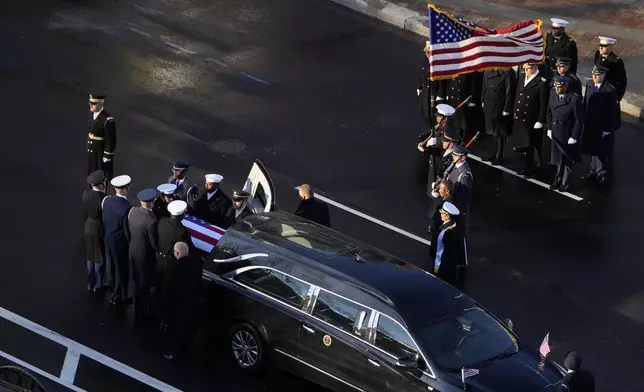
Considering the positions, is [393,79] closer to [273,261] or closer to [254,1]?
[254,1]

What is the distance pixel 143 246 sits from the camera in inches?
536

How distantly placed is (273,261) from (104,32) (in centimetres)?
1007

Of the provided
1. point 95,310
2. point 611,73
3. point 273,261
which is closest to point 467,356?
point 273,261

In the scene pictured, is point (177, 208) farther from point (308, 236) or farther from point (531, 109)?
point (531, 109)

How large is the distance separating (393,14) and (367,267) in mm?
11030

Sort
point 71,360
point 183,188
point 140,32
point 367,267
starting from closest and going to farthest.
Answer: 1. point 367,267
2. point 71,360
3. point 183,188
4. point 140,32

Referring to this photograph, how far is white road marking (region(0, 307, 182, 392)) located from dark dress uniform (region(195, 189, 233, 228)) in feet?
7.12

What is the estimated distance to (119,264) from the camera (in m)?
14.1

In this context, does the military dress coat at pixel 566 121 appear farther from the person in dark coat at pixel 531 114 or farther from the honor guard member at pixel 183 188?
the honor guard member at pixel 183 188

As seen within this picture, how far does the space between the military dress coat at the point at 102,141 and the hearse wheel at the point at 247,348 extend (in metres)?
4.15

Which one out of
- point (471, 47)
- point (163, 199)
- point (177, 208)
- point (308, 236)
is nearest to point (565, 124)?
point (471, 47)

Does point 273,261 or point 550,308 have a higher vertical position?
point 273,261

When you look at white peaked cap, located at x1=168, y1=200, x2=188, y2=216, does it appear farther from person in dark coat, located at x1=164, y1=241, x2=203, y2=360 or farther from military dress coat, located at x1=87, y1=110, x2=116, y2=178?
military dress coat, located at x1=87, y1=110, x2=116, y2=178

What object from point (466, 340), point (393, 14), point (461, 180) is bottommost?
point (393, 14)
